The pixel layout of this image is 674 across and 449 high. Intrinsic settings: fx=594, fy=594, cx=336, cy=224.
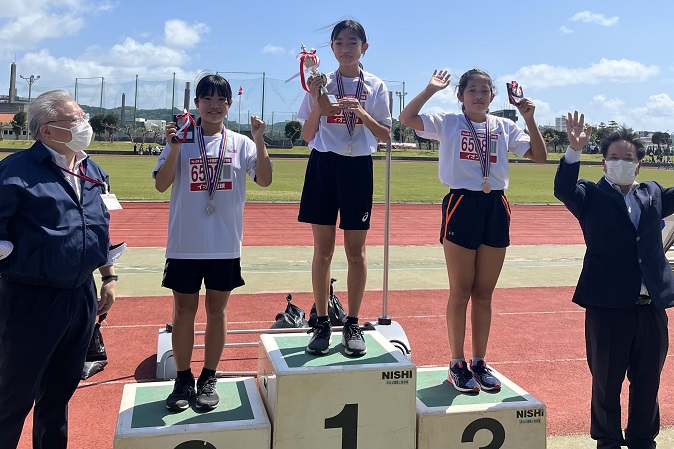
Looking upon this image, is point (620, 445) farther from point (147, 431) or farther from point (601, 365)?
point (147, 431)

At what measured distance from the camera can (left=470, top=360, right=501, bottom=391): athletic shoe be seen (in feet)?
12.0

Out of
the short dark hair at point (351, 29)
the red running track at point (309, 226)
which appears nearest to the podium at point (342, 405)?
the short dark hair at point (351, 29)

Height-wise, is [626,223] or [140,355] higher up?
[626,223]

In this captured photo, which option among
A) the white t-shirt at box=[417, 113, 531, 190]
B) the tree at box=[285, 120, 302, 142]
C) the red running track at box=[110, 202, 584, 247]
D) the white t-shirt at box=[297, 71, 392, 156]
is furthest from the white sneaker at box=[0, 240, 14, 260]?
the tree at box=[285, 120, 302, 142]

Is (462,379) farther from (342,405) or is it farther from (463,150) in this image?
(463,150)

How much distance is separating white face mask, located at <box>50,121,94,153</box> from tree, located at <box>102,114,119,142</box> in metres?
85.9

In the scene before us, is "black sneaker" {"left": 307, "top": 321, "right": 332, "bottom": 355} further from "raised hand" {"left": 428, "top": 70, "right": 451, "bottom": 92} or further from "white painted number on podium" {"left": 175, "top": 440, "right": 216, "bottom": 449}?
"raised hand" {"left": 428, "top": 70, "right": 451, "bottom": 92}

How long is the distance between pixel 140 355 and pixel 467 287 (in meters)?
3.20

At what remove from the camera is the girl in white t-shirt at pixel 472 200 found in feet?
12.2

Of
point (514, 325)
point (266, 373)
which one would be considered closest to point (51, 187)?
point (266, 373)

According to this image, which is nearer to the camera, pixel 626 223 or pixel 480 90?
pixel 626 223

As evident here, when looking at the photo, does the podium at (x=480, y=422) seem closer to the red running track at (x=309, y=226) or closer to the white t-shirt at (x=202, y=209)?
the white t-shirt at (x=202, y=209)

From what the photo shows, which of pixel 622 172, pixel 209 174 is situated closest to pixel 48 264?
pixel 209 174

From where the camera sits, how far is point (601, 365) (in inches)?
137
